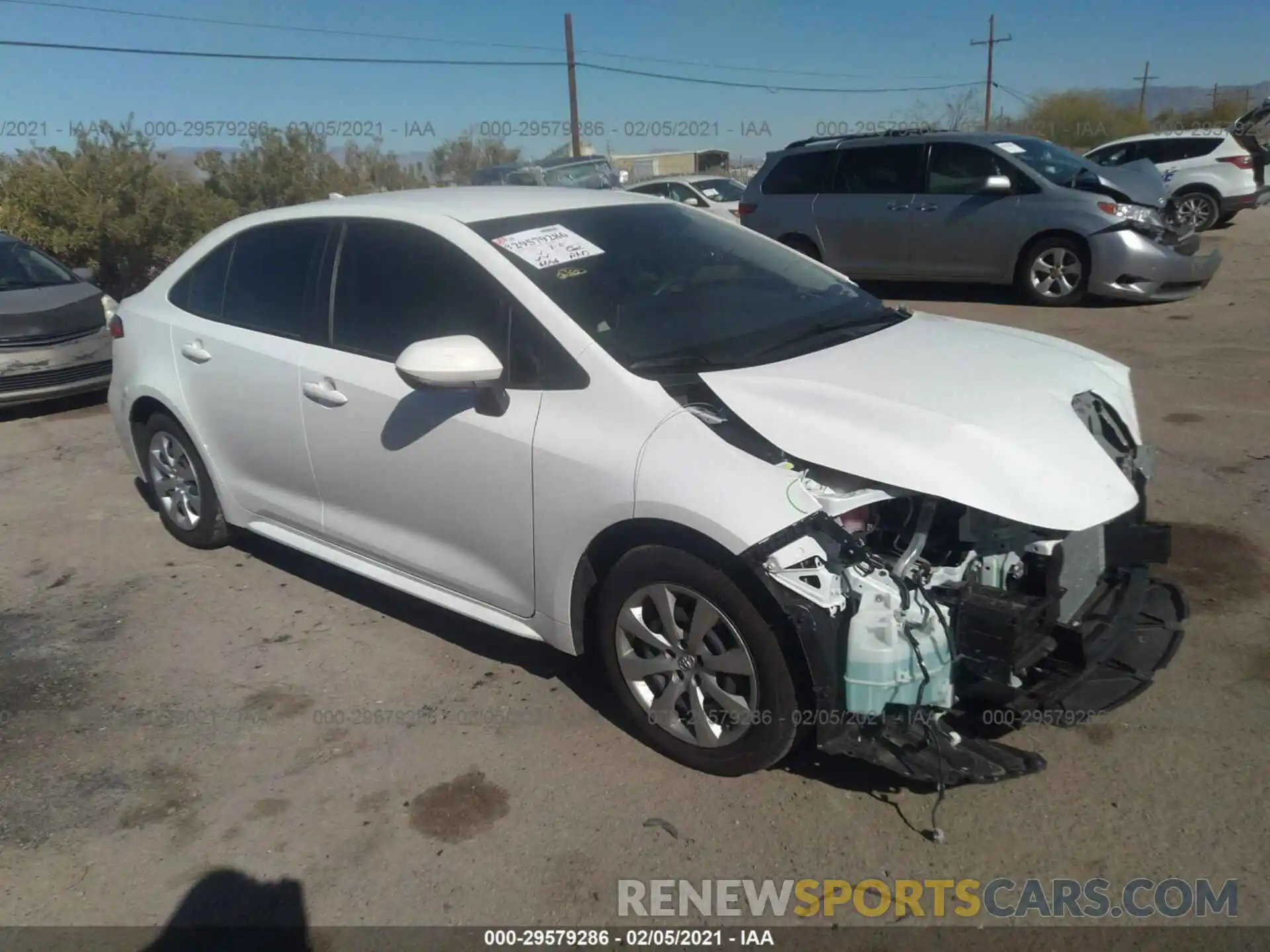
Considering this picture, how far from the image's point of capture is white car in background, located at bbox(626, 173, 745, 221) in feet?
55.0

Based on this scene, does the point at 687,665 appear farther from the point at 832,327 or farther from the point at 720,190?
the point at 720,190

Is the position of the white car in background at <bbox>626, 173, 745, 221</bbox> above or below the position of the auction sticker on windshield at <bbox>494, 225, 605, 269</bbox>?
below

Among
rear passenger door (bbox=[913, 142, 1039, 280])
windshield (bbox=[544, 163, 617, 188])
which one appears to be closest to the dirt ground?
rear passenger door (bbox=[913, 142, 1039, 280])

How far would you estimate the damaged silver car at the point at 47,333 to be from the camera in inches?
312

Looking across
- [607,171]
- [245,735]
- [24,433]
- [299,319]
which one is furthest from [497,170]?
[245,735]

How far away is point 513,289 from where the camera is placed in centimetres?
336

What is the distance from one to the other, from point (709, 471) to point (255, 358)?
2.33 metres

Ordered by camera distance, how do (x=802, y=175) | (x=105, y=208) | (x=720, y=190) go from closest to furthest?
1. (x=802, y=175)
2. (x=105, y=208)
3. (x=720, y=190)

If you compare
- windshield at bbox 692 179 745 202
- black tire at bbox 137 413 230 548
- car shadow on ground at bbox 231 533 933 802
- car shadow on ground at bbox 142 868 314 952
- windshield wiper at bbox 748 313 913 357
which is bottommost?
car shadow on ground at bbox 142 868 314 952

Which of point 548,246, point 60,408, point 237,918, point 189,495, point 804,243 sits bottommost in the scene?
point 60,408

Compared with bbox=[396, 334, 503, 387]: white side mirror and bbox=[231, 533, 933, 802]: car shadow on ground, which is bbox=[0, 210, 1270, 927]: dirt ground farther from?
bbox=[396, 334, 503, 387]: white side mirror

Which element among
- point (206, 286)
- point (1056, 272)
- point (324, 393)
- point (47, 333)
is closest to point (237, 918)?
point (324, 393)

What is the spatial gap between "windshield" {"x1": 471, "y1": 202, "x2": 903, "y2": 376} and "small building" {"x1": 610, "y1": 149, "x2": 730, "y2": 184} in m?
38.6

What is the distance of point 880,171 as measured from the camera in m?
11.1
